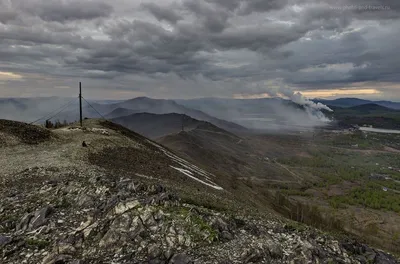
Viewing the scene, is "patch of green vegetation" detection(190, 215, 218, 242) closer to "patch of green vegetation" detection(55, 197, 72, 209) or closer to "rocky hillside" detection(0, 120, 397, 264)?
"rocky hillside" detection(0, 120, 397, 264)

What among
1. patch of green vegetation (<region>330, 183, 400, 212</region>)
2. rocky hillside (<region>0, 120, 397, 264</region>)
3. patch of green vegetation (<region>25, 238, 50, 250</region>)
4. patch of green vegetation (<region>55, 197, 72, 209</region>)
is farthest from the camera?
patch of green vegetation (<region>330, 183, 400, 212</region>)

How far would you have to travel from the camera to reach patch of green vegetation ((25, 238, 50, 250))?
16828 millimetres

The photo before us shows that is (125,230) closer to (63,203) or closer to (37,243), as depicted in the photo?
(37,243)

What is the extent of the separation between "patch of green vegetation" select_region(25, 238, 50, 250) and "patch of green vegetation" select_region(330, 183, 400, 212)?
4611 inches

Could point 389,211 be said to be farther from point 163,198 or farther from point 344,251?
point 163,198

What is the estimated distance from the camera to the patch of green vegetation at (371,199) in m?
118

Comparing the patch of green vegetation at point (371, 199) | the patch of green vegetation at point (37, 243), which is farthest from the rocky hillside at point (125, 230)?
the patch of green vegetation at point (371, 199)

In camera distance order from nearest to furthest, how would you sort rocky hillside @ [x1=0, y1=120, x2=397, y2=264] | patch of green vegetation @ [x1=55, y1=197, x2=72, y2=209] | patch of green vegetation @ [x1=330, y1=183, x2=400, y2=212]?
1. rocky hillside @ [x1=0, y1=120, x2=397, y2=264]
2. patch of green vegetation @ [x1=55, y1=197, x2=72, y2=209]
3. patch of green vegetation @ [x1=330, y1=183, x2=400, y2=212]

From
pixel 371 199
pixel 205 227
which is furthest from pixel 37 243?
pixel 371 199

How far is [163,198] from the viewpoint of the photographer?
2127 cm

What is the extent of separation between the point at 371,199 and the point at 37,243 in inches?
5555

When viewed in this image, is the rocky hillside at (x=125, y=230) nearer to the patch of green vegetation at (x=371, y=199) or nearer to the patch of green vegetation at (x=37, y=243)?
the patch of green vegetation at (x=37, y=243)

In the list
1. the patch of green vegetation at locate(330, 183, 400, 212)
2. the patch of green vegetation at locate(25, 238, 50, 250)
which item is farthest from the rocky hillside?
the patch of green vegetation at locate(330, 183, 400, 212)

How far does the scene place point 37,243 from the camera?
17031 mm
